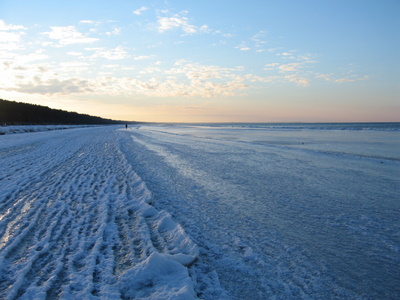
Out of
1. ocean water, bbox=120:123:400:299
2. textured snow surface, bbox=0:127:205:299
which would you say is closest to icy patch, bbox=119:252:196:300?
textured snow surface, bbox=0:127:205:299

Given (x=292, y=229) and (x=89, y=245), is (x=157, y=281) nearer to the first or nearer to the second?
(x=89, y=245)

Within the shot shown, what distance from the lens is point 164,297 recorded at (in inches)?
111

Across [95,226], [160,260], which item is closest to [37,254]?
[95,226]

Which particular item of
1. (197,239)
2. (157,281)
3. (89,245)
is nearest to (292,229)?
(197,239)

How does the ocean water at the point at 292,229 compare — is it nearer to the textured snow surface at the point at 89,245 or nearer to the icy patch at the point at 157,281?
the icy patch at the point at 157,281

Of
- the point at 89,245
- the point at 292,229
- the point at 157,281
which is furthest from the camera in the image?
the point at 292,229

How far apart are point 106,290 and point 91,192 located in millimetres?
4757

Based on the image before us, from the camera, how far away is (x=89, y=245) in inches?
161

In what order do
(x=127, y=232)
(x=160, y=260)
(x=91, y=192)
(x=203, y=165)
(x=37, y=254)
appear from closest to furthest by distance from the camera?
(x=160, y=260) < (x=37, y=254) < (x=127, y=232) < (x=91, y=192) < (x=203, y=165)

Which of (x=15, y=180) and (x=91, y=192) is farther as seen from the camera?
(x=15, y=180)

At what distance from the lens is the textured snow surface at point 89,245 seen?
300cm

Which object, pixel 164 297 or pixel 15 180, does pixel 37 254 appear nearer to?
pixel 164 297

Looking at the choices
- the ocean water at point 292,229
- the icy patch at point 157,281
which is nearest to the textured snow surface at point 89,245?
the icy patch at point 157,281

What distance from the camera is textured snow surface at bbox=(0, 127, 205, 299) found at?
3.00 m
